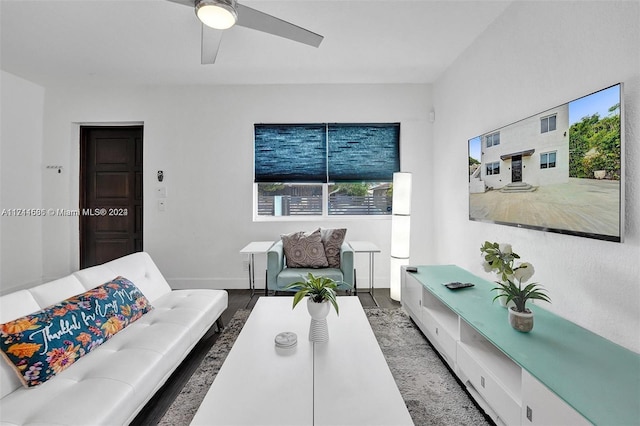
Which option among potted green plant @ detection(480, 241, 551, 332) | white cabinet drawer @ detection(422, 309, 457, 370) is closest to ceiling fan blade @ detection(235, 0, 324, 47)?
potted green plant @ detection(480, 241, 551, 332)

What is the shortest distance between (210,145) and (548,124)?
3.48 m

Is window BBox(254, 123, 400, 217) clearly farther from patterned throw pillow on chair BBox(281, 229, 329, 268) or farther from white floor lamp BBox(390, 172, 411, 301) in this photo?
patterned throw pillow on chair BBox(281, 229, 329, 268)

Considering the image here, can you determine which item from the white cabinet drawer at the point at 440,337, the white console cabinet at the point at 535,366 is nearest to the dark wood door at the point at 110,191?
the white cabinet drawer at the point at 440,337

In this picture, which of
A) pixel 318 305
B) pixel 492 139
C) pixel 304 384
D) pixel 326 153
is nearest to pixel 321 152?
pixel 326 153

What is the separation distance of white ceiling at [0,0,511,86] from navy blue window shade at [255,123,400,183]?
596 millimetres

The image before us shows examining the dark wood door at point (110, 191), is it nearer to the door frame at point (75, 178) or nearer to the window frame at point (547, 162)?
the door frame at point (75, 178)

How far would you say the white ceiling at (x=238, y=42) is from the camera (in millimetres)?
2262

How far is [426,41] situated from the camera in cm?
271

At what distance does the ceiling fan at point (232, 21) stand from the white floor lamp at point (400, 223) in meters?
1.69

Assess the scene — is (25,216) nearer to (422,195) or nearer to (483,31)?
(422,195)

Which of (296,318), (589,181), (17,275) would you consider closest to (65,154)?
(17,275)

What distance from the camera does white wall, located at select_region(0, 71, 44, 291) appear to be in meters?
3.42

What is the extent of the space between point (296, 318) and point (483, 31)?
9.46 ft

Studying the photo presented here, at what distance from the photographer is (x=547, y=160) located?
5.76 ft
